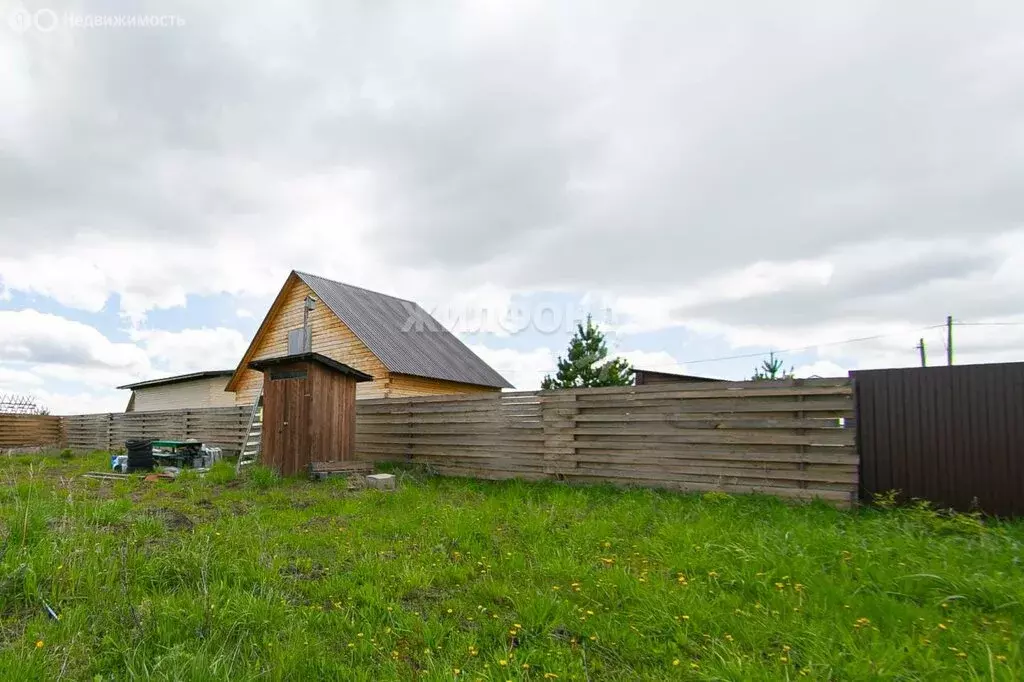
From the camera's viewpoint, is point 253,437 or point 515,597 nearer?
point 515,597

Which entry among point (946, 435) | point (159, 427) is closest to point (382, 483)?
point (946, 435)

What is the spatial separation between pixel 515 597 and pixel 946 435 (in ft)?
20.5

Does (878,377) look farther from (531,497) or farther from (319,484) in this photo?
(319,484)

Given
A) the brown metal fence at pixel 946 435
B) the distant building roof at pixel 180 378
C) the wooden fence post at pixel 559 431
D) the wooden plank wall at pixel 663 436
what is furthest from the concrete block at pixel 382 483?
the distant building roof at pixel 180 378

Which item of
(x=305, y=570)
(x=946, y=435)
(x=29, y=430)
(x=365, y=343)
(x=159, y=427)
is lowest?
(x=29, y=430)

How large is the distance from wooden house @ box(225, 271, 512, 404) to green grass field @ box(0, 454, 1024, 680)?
41.9 ft

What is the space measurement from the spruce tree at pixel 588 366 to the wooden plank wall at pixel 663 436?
20970mm

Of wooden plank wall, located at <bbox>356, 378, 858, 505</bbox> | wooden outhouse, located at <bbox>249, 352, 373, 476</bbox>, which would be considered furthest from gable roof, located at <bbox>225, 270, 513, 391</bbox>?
wooden plank wall, located at <bbox>356, 378, 858, 505</bbox>

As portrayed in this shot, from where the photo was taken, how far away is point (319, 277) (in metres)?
22.8

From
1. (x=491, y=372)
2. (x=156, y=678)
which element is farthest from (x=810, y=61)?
(x=491, y=372)

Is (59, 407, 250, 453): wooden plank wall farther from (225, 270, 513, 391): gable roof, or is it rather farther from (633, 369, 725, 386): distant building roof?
(633, 369, 725, 386): distant building roof

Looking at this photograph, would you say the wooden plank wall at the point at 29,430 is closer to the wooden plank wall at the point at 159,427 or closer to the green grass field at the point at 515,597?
the wooden plank wall at the point at 159,427

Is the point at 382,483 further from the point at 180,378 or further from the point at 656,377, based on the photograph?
the point at 180,378

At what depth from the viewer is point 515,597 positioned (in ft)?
12.9
